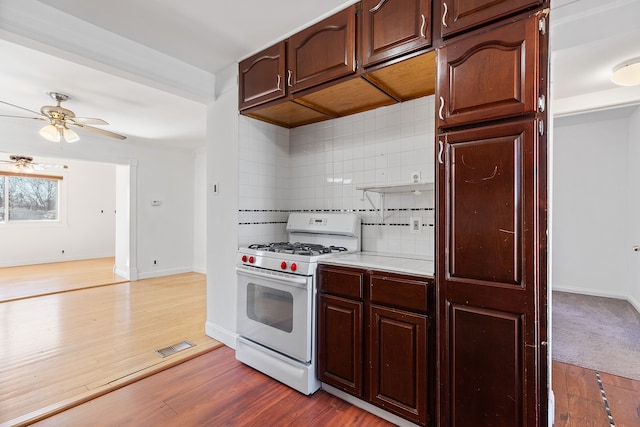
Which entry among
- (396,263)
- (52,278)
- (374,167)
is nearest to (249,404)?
(396,263)

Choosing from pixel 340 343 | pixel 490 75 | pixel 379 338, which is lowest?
pixel 340 343

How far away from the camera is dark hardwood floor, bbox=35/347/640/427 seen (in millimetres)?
1754

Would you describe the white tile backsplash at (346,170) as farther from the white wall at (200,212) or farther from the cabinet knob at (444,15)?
the white wall at (200,212)

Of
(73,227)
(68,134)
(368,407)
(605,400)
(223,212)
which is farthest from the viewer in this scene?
(73,227)

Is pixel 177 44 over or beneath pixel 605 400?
over

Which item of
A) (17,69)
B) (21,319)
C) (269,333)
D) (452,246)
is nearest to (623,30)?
(452,246)

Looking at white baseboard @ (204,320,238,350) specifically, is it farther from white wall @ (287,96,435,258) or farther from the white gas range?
white wall @ (287,96,435,258)

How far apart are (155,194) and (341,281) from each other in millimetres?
4902

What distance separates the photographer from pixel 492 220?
138cm

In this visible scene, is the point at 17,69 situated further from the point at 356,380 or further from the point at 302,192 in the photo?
the point at 356,380

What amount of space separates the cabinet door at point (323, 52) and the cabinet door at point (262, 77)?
0.29ft

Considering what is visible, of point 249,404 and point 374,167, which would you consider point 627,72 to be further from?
point 249,404

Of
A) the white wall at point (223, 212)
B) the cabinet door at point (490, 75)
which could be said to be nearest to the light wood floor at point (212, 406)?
the white wall at point (223, 212)

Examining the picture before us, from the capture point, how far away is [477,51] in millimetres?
1433
